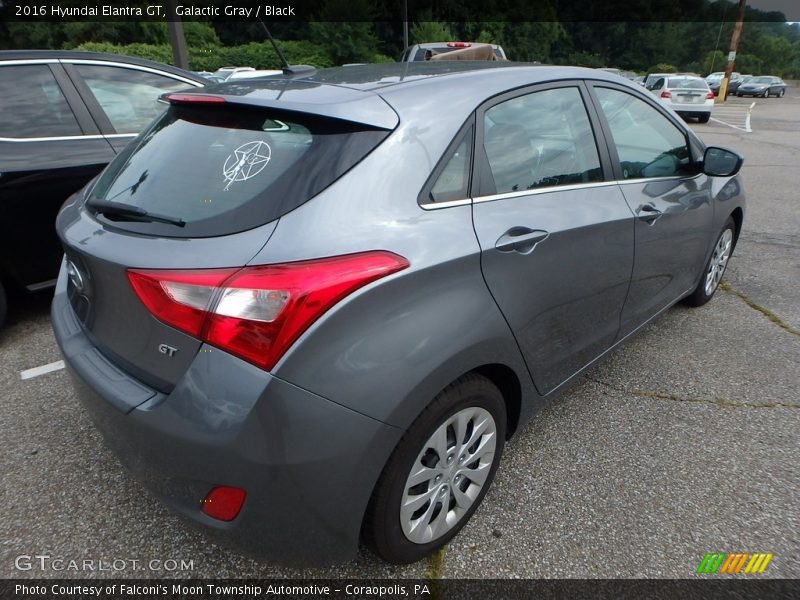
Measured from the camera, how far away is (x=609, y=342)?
8.43 feet

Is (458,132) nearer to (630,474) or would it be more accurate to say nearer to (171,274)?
(171,274)

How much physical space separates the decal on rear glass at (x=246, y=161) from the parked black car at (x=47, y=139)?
7.46 ft

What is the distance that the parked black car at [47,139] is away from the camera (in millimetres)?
3219

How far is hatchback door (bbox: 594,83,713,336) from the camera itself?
99.8 inches

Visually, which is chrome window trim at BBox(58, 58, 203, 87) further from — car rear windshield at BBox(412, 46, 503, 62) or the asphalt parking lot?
car rear windshield at BBox(412, 46, 503, 62)

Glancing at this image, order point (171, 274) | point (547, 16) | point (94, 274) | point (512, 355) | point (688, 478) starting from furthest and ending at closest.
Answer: point (547, 16) < point (688, 478) < point (512, 355) < point (94, 274) < point (171, 274)

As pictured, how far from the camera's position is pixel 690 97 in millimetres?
18500

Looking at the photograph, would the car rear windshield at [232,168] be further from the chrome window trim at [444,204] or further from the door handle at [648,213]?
the door handle at [648,213]

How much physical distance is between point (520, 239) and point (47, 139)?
310cm

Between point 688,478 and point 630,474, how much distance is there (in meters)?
0.24

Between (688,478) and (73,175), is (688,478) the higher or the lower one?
the lower one

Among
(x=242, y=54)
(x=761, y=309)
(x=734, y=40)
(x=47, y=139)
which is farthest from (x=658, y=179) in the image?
(x=242, y=54)

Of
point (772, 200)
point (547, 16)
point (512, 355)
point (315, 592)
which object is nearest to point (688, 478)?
point (512, 355)

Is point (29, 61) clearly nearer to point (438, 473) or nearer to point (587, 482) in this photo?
point (438, 473)
